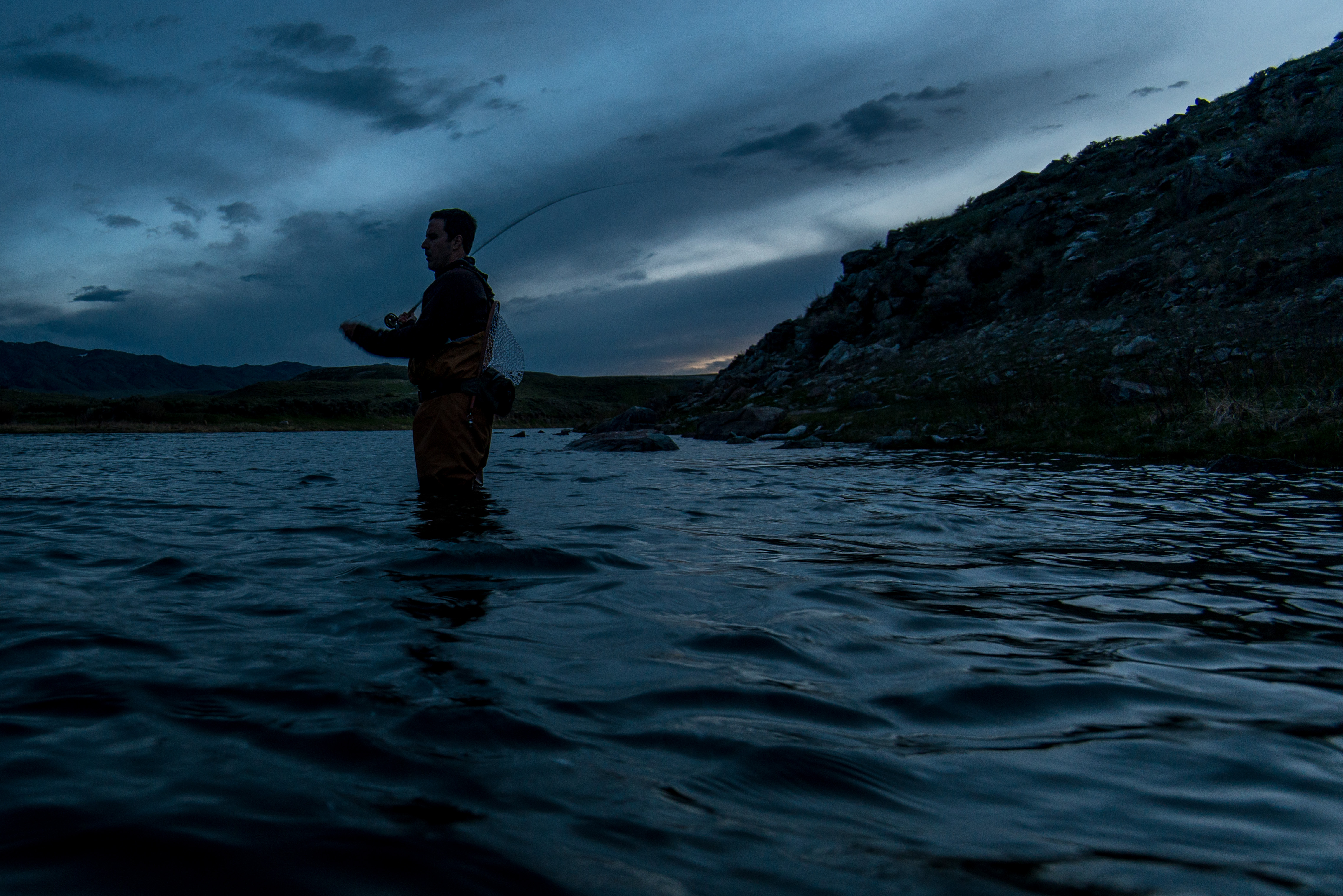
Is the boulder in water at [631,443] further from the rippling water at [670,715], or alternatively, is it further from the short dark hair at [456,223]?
the rippling water at [670,715]

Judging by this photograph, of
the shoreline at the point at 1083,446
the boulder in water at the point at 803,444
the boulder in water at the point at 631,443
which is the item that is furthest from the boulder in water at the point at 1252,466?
the boulder in water at the point at 631,443

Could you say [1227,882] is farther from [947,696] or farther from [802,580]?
[802,580]

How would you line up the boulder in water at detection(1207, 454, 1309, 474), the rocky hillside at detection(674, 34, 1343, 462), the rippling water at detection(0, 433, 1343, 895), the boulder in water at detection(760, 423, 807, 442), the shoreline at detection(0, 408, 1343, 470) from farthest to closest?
the boulder in water at detection(760, 423, 807, 442) < the rocky hillside at detection(674, 34, 1343, 462) < the shoreline at detection(0, 408, 1343, 470) < the boulder in water at detection(1207, 454, 1309, 474) < the rippling water at detection(0, 433, 1343, 895)

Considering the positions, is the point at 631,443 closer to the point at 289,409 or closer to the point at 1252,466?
Answer: the point at 1252,466

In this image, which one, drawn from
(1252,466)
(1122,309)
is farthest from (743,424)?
(1252,466)

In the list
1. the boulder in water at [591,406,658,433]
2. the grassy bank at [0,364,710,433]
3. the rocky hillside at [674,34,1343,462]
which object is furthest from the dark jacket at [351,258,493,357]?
the boulder in water at [591,406,658,433]

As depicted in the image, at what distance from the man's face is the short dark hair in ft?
0.07

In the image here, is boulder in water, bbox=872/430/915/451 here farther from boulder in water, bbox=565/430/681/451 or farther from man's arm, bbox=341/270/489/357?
man's arm, bbox=341/270/489/357

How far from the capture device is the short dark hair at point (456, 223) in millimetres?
6391

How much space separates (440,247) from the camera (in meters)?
6.40

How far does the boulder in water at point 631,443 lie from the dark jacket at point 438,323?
1258 cm

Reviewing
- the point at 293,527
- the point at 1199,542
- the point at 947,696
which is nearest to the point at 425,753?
the point at 947,696

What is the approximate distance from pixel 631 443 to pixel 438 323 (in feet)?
45.6

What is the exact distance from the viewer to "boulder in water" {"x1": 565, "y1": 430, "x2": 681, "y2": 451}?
62.5 feet
